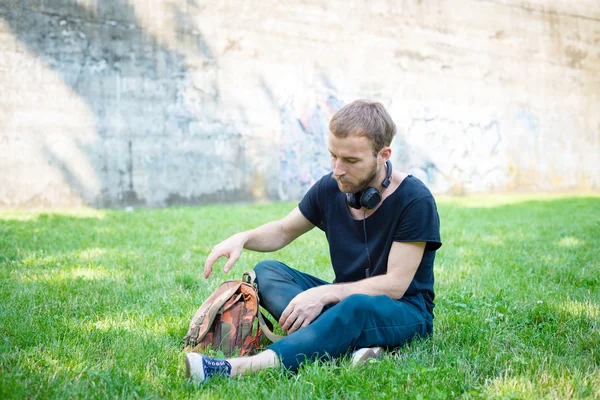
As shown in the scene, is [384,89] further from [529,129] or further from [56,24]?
[56,24]

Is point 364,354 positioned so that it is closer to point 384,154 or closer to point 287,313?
point 287,313

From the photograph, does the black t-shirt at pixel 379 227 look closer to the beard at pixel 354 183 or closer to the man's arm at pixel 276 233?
the man's arm at pixel 276 233

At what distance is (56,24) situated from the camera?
11.3 metres

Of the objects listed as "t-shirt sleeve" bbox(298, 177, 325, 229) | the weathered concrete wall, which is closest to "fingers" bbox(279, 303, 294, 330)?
"t-shirt sleeve" bbox(298, 177, 325, 229)

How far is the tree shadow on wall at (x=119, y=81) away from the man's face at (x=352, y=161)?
9635 millimetres

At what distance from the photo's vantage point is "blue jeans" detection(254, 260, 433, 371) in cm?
290

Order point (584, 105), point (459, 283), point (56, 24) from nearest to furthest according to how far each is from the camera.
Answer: point (459, 283), point (56, 24), point (584, 105)

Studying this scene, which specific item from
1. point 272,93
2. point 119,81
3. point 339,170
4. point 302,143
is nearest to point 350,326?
point 339,170

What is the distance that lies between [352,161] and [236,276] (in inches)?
101

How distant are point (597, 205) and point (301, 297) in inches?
470

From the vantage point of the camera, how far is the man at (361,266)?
293 centimetres

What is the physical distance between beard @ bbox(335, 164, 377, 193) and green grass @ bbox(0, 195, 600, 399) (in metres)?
0.99

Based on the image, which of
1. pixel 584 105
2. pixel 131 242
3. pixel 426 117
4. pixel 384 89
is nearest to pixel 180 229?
pixel 131 242

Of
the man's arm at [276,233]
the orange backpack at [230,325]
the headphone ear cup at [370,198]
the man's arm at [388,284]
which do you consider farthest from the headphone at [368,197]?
the orange backpack at [230,325]
